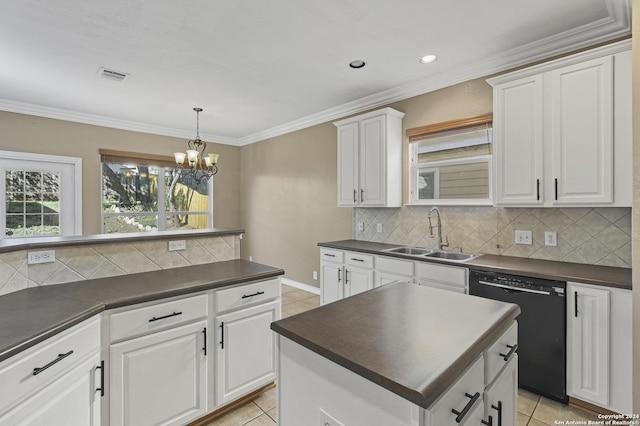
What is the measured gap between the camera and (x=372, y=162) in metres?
3.63

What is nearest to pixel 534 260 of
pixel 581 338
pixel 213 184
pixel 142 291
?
pixel 581 338

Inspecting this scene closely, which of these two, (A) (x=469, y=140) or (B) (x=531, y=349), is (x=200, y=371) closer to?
(B) (x=531, y=349)

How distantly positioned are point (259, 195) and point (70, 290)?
435 centimetres

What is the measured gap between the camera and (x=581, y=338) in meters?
2.05

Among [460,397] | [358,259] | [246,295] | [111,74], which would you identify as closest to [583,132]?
[358,259]

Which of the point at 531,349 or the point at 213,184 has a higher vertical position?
the point at 213,184

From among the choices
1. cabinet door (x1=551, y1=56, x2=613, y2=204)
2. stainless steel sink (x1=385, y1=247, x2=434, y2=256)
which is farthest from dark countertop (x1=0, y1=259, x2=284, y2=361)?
cabinet door (x1=551, y1=56, x2=613, y2=204)

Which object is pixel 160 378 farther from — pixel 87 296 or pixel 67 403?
pixel 87 296

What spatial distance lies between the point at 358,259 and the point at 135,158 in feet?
13.6

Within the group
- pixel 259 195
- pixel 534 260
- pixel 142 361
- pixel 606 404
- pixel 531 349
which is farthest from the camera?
pixel 259 195

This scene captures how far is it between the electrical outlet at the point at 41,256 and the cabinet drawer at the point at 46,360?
2.08 ft

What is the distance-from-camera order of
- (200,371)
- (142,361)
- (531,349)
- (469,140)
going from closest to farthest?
(142,361)
(200,371)
(531,349)
(469,140)

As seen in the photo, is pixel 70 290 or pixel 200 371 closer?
pixel 70 290

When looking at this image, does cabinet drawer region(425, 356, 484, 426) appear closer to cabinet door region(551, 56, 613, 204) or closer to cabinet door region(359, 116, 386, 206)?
cabinet door region(551, 56, 613, 204)
